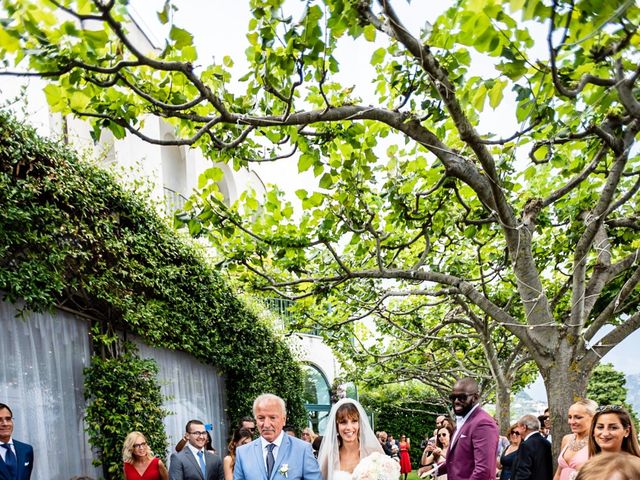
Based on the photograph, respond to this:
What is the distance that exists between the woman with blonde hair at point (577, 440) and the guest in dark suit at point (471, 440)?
30.7 inches

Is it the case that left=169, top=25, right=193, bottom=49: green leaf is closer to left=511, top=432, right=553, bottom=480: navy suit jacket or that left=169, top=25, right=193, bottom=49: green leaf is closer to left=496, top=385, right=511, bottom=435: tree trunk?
left=511, top=432, right=553, bottom=480: navy suit jacket

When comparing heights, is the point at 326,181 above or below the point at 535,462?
above

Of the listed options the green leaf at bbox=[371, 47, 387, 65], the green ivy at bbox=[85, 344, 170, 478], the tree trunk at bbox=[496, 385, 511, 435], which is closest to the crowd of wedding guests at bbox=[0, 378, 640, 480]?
the green ivy at bbox=[85, 344, 170, 478]

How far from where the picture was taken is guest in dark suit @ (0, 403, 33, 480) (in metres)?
7.26

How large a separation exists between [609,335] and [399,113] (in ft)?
12.1

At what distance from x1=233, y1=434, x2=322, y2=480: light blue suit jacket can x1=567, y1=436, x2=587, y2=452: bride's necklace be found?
8.52 feet

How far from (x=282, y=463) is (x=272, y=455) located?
10cm

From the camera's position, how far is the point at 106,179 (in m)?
10.4

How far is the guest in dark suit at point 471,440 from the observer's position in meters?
6.20

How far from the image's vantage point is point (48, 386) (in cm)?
945

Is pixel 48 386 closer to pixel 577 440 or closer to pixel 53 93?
pixel 53 93

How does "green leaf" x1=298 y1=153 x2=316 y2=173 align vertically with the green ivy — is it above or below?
above

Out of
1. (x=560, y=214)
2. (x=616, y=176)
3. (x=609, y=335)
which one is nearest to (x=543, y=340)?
(x=609, y=335)

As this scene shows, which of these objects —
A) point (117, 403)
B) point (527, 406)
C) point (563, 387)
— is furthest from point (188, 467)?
point (527, 406)
